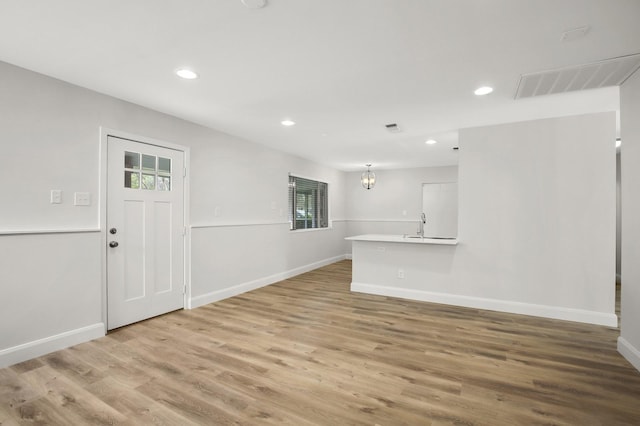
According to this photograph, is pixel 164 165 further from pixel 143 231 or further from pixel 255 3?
pixel 255 3

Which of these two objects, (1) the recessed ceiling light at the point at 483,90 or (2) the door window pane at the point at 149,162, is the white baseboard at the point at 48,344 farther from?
(1) the recessed ceiling light at the point at 483,90

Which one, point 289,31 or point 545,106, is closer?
point 289,31

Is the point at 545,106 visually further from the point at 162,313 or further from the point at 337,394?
the point at 162,313

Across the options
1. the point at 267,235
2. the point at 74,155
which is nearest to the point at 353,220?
the point at 267,235

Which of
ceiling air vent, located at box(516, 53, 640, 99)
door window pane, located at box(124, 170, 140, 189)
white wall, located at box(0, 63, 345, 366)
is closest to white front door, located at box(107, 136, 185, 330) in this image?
door window pane, located at box(124, 170, 140, 189)

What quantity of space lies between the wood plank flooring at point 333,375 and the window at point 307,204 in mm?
3239

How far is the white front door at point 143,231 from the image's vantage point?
3.30 m

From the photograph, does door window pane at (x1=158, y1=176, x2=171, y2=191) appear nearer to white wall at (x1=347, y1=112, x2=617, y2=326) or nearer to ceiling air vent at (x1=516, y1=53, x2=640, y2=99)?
white wall at (x1=347, y1=112, x2=617, y2=326)

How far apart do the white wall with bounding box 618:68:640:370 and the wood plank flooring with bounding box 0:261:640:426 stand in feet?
0.76

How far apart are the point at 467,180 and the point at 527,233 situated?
100 centimetres

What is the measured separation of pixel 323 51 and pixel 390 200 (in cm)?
646

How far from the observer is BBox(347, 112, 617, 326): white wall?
3.55 m

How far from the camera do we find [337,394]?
2.13 m

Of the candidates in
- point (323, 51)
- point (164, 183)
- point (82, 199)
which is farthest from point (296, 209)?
point (323, 51)
